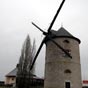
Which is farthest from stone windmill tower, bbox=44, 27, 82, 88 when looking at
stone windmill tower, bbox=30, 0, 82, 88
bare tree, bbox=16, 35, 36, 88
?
bare tree, bbox=16, 35, 36, 88

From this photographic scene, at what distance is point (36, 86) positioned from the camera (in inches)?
1462

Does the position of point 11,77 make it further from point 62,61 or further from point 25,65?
point 62,61

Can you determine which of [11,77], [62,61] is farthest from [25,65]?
[11,77]

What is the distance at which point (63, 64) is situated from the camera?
24031mm

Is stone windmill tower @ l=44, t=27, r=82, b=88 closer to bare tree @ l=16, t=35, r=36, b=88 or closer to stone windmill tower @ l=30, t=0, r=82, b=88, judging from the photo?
stone windmill tower @ l=30, t=0, r=82, b=88

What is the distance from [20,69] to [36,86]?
255 inches

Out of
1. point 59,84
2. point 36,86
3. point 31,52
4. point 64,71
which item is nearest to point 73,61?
point 64,71

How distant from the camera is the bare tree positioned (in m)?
31.3

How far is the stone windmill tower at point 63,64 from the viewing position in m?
23.6

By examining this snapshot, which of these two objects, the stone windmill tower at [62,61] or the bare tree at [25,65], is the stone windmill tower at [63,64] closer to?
the stone windmill tower at [62,61]

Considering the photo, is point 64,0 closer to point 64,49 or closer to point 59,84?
point 64,49

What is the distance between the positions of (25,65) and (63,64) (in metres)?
10.4

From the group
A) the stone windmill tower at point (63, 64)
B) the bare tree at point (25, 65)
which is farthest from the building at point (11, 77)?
the stone windmill tower at point (63, 64)

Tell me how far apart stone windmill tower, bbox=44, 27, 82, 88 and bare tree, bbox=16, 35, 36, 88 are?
Result: 7.41 meters
